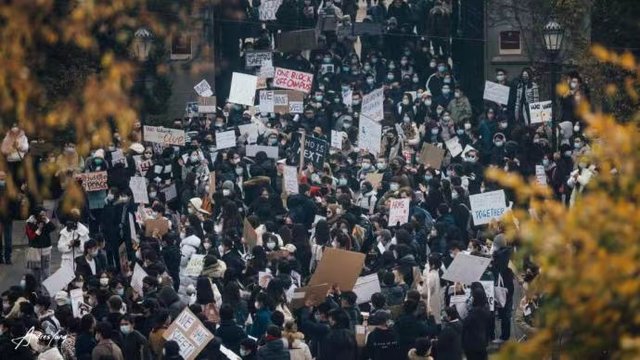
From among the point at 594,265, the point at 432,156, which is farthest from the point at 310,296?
the point at 594,265

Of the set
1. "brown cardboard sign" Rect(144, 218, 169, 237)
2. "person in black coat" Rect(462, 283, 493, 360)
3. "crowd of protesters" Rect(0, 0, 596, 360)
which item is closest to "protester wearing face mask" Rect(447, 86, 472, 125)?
"crowd of protesters" Rect(0, 0, 596, 360)

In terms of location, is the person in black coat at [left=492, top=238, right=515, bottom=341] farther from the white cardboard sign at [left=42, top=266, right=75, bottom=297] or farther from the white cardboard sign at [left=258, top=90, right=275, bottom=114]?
the white cardboard sign at [left=258, top=90, right=275, bottom=114]

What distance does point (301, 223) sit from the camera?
23.3m

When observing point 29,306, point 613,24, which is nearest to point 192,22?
point 613,24

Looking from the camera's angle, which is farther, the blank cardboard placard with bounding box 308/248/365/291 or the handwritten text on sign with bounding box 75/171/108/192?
the handwritten text on sign with bounding box 75/171/108/192

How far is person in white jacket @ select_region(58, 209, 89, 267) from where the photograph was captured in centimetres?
2288

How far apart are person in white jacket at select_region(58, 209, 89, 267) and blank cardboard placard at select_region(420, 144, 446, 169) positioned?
23.0 ft

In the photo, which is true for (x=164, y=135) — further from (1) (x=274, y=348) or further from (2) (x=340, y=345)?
(1) (x=274, y=348)

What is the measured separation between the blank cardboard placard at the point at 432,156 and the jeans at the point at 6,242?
7067mm

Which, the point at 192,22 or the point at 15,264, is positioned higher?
the point at 192,22

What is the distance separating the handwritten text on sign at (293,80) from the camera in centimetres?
3195

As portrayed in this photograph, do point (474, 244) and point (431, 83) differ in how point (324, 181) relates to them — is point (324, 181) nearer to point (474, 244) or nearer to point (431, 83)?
point (474, 244)

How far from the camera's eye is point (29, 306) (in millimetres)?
18031

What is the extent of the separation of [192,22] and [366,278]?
16289 millimetres
